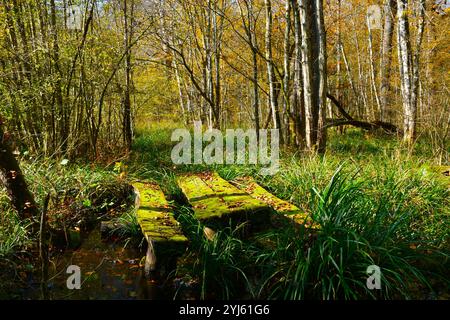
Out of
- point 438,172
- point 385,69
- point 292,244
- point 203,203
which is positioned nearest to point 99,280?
point 203,203

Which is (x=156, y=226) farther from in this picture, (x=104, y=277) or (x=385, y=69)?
(x=385, y=69)

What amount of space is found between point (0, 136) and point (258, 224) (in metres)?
2.56

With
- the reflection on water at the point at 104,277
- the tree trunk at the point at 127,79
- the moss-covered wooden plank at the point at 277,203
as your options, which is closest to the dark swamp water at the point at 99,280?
Answer: the reflection on water at the point at 104,277

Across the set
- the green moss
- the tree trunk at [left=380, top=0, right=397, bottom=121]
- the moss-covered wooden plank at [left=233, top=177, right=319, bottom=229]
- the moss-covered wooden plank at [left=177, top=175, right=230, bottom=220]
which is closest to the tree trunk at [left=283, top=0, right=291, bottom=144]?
the moss-covered wooden plank at [left=233, top=177, right=319, bottom=229]

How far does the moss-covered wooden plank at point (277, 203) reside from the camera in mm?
3404

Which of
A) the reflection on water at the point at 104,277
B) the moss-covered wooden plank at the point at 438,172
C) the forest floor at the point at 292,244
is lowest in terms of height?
the reflection on water at the point at 104,277

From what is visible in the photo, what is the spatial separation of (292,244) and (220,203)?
1147 mm

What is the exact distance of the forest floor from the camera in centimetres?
251

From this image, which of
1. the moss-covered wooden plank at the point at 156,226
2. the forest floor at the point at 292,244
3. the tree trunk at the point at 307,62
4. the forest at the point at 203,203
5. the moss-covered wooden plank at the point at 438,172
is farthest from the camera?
the tree trunk at the point at 307,62

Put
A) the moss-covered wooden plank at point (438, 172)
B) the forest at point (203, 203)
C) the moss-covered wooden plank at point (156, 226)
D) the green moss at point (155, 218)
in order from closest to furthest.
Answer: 1. the forest at point (203, 203)
2. the moss-covered wooden plank at point (156, 226)
3. the green moss at point (155, 218)
4. the moss-covered wooden plank at point (438, 172)

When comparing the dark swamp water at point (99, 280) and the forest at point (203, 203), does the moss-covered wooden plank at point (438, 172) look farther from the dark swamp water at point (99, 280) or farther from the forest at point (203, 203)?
the dark swamp water at point (99, 280)

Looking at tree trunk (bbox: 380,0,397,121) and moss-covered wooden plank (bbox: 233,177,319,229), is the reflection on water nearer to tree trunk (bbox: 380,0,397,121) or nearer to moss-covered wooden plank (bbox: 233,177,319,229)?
moss-covered wooden plank (bbox: 233,177,319,229)

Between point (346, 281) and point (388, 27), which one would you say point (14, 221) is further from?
Answer: point (388, 27)

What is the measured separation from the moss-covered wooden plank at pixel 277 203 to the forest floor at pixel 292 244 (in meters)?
0.15
